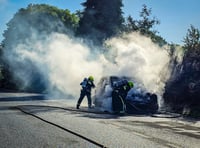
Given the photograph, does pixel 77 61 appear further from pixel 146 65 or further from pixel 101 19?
pixel 146 65

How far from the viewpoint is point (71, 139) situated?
22.2 ft

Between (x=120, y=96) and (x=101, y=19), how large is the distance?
77.2ft

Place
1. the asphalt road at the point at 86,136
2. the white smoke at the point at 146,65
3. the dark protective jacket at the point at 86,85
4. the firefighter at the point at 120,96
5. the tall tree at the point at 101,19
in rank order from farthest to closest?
the tall tree at the point at 101,19 → the white smoke at the point at 146,65 → the dark protective jacket at the point at 86,85 → the firefighter at the point at 120,96 → the asphalt road at the point at 86,136

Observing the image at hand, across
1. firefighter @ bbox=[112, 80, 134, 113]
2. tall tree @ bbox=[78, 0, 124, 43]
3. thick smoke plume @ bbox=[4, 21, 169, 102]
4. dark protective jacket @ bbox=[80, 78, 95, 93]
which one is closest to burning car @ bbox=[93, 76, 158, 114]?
firefighter @ bbox=[112, 80, 134, 113]

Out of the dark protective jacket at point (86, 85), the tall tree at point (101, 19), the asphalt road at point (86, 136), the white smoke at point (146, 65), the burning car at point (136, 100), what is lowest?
the asphalt road at point (86, 136)

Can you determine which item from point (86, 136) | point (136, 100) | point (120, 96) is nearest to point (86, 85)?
point (120, 96)

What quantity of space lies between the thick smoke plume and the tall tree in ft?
4.31

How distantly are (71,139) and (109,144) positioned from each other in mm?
940

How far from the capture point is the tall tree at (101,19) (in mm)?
35406

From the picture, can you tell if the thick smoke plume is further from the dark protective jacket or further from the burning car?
the dark protective jacket

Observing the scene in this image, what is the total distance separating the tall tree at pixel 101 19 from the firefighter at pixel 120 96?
2156 centimetres

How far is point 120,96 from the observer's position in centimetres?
1348

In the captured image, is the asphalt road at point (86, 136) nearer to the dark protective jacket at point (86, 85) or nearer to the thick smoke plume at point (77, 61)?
the dark protective jacket at point (86, 85)

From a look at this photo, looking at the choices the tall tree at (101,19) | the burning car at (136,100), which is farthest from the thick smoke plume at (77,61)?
the tall tree at (101,19)
